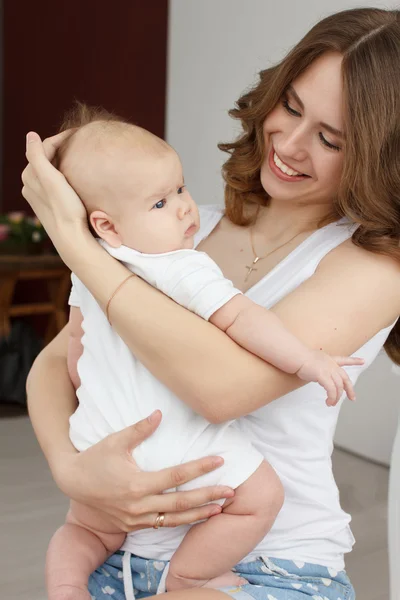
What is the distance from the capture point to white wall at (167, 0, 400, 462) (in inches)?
163

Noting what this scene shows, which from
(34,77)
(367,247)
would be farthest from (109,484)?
(34,77)

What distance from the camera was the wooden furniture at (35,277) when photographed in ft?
16.1

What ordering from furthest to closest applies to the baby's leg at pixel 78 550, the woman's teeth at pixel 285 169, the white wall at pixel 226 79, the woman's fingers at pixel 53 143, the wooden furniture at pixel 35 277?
the wooden furniture at pixel 35 277
the white wall at pixel 226 79
the woman's teeth at pixel 285 169
the woman's fingers at pixel 53 143
the baby's leg at pixel 78 550

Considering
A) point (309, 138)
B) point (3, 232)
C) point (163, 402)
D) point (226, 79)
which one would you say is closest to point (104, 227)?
point (163, 402)

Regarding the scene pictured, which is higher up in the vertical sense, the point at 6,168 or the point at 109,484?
the point at 109,484

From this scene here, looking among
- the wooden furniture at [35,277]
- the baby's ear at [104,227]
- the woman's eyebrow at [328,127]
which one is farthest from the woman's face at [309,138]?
the wooden furniture at [35,277]

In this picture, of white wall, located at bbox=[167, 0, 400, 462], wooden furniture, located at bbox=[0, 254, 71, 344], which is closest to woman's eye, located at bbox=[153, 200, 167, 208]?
white wall, located at bbox=[167, 0, 400, 462]

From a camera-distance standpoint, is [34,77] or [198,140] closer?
[198,140]

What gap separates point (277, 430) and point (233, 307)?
28cm

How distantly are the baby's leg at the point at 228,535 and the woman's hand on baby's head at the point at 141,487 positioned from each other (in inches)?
1.0

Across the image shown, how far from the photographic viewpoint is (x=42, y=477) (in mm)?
3740

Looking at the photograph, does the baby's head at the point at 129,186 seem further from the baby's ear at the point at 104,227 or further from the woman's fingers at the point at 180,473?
the woman's fingers at the point at 180,473

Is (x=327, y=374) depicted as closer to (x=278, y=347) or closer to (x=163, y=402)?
(x=278, y=347)

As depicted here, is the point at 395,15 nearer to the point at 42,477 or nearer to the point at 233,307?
the point at 233,307
